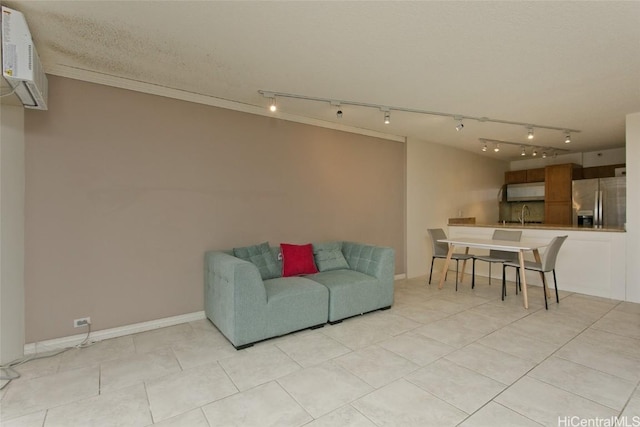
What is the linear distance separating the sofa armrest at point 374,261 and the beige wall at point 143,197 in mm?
697

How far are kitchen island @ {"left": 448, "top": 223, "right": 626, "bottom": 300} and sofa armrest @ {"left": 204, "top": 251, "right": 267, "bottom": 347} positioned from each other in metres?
4.06

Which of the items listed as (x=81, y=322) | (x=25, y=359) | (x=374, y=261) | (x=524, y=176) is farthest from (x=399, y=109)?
(x=524, y=176)

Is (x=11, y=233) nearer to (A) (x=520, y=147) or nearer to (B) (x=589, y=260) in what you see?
(B) (x=589, y=260)

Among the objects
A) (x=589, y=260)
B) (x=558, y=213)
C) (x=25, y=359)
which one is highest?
(x=558, y=213)

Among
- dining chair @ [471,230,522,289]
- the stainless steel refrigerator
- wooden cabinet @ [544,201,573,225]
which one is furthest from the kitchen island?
wooden cabinet @ [544,201,573,225]

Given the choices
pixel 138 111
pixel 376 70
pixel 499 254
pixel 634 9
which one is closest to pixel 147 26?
pixel 138 111

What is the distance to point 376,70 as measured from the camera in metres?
2.81

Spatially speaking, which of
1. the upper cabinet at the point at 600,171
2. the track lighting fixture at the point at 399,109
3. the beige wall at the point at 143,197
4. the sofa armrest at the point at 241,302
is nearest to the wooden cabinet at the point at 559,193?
the upper cabinet at the point at 600,171

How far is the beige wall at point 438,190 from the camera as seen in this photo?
549cm

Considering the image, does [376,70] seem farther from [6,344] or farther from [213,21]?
[6,344]

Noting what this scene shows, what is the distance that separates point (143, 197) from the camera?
311 centimetres

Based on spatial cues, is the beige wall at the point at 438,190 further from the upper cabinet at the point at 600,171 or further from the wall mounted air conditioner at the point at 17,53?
the wall mounted air conditioner at the point at 17,53

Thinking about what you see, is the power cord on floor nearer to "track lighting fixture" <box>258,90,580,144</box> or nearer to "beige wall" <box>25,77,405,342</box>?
"beige wall" <box>25,77,405,342</box>

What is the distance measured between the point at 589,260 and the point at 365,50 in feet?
15.0
